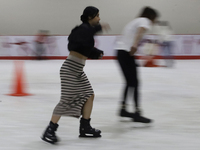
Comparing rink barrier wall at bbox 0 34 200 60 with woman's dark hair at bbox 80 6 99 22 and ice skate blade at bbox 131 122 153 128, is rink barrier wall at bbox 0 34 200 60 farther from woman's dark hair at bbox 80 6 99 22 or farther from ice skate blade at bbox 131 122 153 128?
woman's dark hair at bbox 80 6 99 22

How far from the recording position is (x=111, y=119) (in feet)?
12.5

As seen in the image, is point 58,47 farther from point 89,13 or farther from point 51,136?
point 51,136

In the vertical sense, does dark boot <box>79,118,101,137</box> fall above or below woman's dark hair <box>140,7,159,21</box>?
below

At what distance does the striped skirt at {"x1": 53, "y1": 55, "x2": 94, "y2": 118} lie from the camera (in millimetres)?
2822

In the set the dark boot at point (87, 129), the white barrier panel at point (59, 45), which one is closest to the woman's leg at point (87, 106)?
the dark boot at point (87, 129)

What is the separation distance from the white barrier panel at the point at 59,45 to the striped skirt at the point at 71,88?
904 cm

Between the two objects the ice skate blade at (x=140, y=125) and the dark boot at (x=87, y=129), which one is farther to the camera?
the ice skate blade at (x=140, y=125)

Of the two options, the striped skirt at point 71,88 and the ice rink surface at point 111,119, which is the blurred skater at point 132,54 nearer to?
the ice rink surface at point 111,119

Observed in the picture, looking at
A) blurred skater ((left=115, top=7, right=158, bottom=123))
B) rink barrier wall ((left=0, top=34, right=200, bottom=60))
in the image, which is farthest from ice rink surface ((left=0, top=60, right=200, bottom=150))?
rink barrier wall ((left=0, top=34, right=200, bottom=60))

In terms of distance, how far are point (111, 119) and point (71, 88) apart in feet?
3.74

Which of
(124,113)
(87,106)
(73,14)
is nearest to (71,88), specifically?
(87,106)

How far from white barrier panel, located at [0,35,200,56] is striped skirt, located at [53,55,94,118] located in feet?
29.7

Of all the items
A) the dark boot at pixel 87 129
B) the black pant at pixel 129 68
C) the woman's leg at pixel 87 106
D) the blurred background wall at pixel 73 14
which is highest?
the blurred background wall at pixel 73 14

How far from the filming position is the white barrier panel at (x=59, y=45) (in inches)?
464
